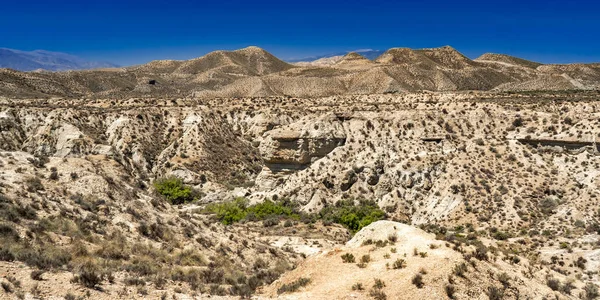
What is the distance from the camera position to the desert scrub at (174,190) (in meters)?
41.3

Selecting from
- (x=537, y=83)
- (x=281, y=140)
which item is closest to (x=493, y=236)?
(x=281, y=140)

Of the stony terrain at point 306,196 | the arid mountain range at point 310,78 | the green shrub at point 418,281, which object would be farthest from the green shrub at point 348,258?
the arid mountain range at point 310,78

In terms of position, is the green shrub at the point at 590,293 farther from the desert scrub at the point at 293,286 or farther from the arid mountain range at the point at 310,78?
the arid mountain range at the point at 310,78

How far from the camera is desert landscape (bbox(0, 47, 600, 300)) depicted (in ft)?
45.6

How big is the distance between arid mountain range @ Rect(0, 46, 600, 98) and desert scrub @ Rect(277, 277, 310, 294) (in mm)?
67863

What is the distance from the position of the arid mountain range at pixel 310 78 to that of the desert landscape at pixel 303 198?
58.2 ft

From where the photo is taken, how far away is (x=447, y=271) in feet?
44.5

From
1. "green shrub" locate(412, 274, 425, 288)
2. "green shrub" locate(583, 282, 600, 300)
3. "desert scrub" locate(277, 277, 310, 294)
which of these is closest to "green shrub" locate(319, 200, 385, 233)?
"green shrub" locate(583, 282, 600, 300)

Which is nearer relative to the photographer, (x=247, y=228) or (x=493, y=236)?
(x=493, y=236)

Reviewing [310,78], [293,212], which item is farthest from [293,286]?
[310,78]

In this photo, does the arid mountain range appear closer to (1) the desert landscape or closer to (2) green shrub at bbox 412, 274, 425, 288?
(1) the desert landscape

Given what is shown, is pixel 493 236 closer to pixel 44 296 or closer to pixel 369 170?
pixel 369 170

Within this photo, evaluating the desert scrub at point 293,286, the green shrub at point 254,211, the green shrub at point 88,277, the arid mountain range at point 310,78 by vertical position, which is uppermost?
the arid mountain range at point 310,78

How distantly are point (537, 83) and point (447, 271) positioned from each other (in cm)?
7557
